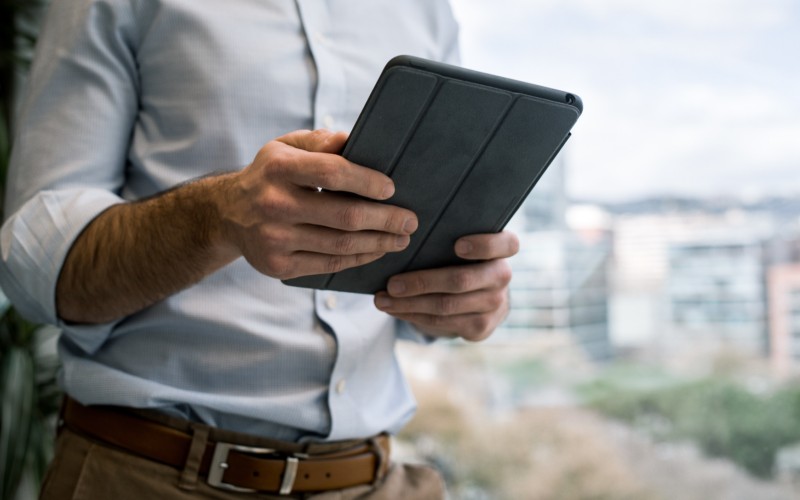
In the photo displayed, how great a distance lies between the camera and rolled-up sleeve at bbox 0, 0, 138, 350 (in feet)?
3.19

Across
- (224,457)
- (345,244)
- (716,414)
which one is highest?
(345,244)

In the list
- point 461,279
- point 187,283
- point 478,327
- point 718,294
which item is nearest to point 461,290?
point 461,279

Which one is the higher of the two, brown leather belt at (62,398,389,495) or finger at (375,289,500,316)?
finger at (375,289,500,316)

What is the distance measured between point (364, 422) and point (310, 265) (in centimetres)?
41

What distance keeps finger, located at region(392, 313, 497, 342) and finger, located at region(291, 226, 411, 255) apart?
0.23 metres

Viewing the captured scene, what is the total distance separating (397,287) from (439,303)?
68 millimetres

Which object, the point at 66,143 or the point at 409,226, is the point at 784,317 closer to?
the point at 409,226

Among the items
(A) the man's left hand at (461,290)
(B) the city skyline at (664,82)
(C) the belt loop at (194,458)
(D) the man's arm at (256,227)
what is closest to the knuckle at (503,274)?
(A) the man's left hand at (461,290)

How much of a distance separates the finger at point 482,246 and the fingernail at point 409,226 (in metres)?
0.13

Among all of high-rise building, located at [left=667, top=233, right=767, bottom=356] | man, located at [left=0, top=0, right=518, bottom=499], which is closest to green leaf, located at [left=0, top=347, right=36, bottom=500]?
man, located at [left=0, top=0, right=518, bottom=499]

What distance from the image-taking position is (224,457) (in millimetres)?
967

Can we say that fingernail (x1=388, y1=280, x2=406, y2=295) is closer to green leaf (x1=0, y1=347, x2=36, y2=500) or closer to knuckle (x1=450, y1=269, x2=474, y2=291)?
knuckle (x1=450, y1=269, x2=474, y2=291)

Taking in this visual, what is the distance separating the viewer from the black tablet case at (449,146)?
2.21ft

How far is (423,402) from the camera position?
301cm
